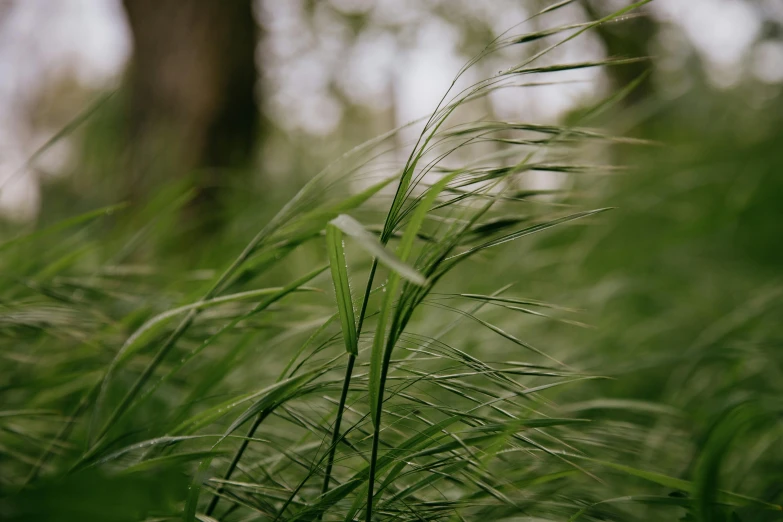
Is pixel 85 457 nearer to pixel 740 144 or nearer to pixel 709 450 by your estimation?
pixel 709 450

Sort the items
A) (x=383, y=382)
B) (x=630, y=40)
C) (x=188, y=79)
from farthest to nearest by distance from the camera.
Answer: (x=630, y=40)
(x=188, y=79)
(x=383, y=382)

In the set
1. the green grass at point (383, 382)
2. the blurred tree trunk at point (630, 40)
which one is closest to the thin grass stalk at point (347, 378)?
the green grass at point (383, 382)

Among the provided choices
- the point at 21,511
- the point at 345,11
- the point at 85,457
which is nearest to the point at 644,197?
the point at 85,457

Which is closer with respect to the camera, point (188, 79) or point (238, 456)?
point (238, 456)

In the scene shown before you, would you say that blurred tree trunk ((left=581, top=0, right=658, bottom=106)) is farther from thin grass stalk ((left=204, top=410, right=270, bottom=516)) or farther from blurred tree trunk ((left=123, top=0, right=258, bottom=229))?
thin grass stalk ((left=204, top=410, right=270, bottom=516))

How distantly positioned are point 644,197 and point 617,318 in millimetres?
493

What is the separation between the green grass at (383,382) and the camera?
40 centimetres

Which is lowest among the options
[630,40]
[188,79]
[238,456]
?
[238,456]

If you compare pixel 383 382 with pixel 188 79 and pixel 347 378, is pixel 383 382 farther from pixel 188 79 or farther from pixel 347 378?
pixel 188 79

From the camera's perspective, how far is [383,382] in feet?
1.27

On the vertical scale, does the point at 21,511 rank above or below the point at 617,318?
below

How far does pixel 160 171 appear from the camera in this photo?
1706 millimetres

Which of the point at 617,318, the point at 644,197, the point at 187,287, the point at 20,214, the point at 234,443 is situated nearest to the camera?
the point at 234,443

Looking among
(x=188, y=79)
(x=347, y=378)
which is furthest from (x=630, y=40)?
(x=347, y=378)
